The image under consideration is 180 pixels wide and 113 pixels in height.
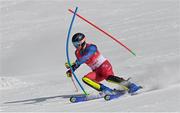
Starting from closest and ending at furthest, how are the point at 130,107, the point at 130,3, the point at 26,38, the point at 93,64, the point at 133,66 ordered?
1. the point at 130,107
2. the point at 93,64
3. the point at 133,66
4. the point at 26,38
5. the point at 130,3

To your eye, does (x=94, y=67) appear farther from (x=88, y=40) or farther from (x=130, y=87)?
(x=88, y=40)

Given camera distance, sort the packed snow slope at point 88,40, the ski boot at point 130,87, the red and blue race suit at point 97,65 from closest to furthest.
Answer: the packed snow slope at point 88,40
the ski boot at point 130,87
the red and blue race suit at point 97,65

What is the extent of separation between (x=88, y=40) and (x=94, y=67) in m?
9.77

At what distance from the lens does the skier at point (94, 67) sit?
1147 centimetres

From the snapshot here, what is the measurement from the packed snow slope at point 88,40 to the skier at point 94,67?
1.63 feet

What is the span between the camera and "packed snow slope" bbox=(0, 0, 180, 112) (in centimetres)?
1053

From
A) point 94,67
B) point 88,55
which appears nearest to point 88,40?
point 94,67

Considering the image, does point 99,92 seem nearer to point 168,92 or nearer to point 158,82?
point 158,82

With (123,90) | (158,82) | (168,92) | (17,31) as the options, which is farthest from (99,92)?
(17,31)

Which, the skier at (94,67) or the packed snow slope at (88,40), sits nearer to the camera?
the packed snow slope at (88,40)

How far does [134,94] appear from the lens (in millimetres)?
11180

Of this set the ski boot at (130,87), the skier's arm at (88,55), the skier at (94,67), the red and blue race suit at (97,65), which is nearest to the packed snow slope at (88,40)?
the ski boot at (130,87)

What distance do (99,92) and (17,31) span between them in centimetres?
1436

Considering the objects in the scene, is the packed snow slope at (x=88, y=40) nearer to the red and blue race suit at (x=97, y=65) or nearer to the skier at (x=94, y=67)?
the skier at (x=94, y=67)
